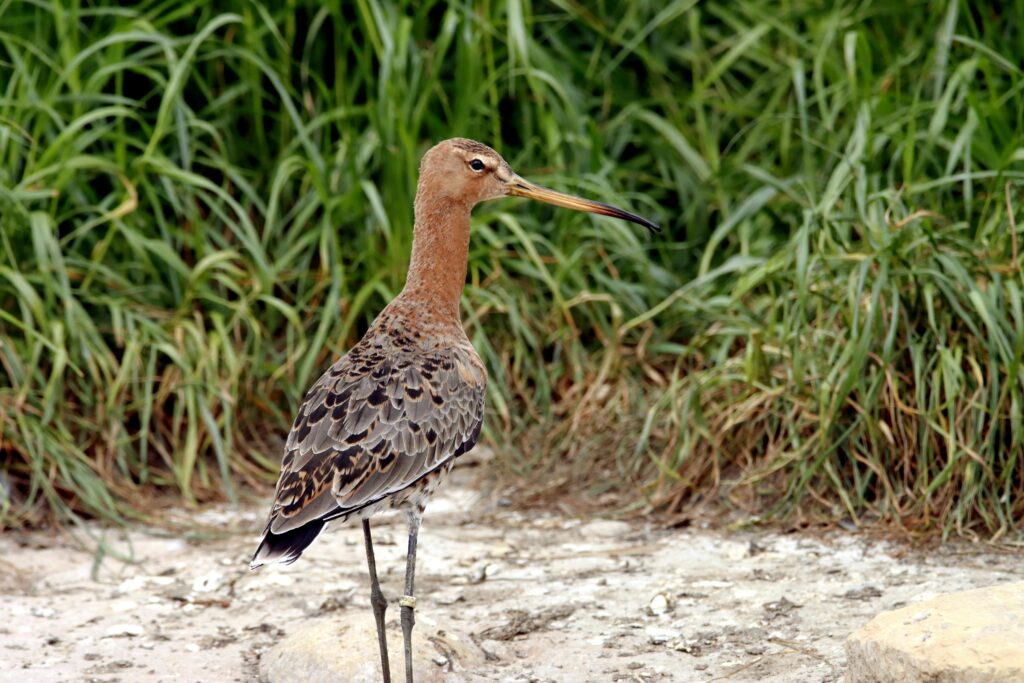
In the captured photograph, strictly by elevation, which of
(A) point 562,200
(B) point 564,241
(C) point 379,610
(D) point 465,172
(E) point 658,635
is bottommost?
(E) point 658,635

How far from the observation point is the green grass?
5.52 meters

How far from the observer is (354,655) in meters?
4.48

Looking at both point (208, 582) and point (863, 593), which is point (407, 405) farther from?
point (863, 593)

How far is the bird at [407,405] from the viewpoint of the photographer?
14.0 feet

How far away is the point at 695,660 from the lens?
14.8 ft

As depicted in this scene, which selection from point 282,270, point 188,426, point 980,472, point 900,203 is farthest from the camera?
point 282,270

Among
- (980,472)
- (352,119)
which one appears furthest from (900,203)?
(352,119)

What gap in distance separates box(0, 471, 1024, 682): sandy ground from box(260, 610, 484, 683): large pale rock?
0.02 m

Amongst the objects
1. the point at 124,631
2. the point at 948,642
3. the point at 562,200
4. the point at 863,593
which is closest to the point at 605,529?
the point at 863,593

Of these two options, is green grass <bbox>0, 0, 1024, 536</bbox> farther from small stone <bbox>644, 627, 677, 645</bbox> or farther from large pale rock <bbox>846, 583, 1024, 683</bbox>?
large pale rock <bbox>846, 583, 1024, 683</bbox>

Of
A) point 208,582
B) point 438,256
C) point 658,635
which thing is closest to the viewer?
point 658,635

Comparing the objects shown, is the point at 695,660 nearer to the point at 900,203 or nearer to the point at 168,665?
the point at 168,665

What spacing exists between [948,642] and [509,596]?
192 centimetres

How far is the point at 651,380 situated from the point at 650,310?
392 mm
